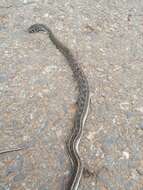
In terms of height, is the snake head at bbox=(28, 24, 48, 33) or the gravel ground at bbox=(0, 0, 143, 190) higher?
the snake head at bbox=(28, 24, 48, 33)

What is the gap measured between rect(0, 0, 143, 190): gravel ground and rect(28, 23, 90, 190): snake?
6cm

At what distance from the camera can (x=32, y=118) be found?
3.54 meters

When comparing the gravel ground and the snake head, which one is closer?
the gravel ground

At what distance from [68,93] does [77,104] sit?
0.69 feet

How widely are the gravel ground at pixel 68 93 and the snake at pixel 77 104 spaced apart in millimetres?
61

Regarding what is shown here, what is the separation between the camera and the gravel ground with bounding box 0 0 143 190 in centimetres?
312

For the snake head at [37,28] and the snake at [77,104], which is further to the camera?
the snake head at [37,28]

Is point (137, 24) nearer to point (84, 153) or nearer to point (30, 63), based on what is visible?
point (30, 63)

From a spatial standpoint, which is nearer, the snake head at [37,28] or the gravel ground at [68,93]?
the gravel ground at [68,93]

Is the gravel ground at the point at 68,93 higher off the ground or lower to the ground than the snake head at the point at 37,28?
lower

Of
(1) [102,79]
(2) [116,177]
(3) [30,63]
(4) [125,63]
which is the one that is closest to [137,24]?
(4) [125,63]

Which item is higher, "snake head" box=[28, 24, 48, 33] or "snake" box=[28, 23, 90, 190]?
"snake head" box=[28, 24, 48, 33]

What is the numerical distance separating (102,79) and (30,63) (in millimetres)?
908

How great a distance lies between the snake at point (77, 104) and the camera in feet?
10.0
